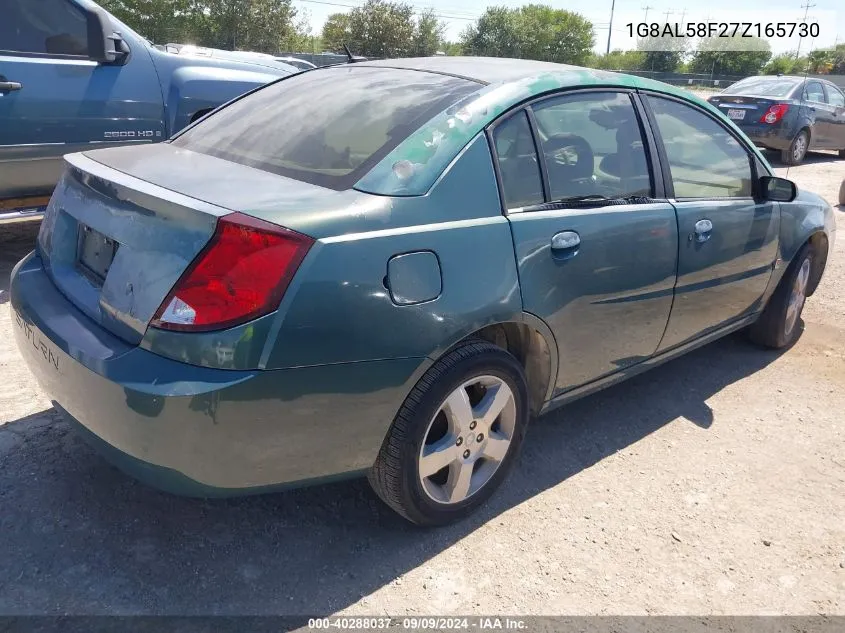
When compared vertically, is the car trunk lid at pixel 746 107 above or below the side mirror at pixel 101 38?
below

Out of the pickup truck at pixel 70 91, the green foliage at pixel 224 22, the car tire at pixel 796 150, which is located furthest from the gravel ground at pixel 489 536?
the green foliage at pixel 224 22

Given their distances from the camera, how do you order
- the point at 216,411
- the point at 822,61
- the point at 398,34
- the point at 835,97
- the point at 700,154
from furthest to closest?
1. the point at 822,61
2. the point at 398,34
3. the point at 835,97
4. the point at 700,154
5. the point at 216,411

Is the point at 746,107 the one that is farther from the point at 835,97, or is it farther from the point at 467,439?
the point at 467,439

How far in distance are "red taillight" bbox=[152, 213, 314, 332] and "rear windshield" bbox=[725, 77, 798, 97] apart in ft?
40.1

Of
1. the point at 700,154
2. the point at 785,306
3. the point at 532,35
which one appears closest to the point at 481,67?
the point at 700,154

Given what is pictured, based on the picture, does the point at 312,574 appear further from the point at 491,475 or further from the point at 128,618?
the point at 491,475

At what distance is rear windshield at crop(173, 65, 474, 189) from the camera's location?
2.38 meters

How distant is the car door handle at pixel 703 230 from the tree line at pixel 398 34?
31.4 m

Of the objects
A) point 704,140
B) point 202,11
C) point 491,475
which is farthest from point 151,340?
point 202,11

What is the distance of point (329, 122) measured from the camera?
263 centimetres

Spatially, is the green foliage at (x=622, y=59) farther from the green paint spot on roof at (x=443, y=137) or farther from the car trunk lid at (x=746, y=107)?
the green paint spot on roof at (x=443, y=137)

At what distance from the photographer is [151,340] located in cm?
196

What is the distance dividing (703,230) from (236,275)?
7.36ft

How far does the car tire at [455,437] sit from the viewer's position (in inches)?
88.7
